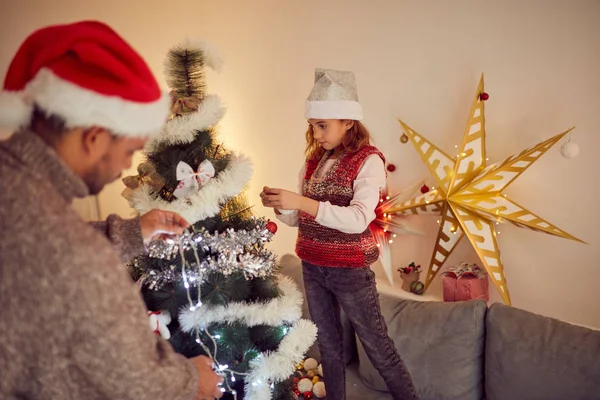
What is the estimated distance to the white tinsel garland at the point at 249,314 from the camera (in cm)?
134

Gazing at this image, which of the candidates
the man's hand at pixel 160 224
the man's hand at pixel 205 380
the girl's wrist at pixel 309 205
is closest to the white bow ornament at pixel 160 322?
the man's hand at pixel 160 224

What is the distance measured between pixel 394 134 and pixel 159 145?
1213mm

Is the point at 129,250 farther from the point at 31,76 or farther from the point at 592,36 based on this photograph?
the point at 592,36

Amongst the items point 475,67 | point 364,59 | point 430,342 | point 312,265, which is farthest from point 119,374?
point 364,59

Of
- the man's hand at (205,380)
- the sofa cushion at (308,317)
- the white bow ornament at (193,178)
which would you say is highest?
the white bow ornament at (193,178)

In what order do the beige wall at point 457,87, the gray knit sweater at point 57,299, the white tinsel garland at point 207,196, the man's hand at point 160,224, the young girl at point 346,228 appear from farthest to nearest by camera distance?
the beige wall at point 457,87
the young girl at point 346,228
the white tinsel garland at point 207,196
the man's hand at point 160,224
the gray knit sweater at point 57,299

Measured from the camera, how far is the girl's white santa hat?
61.1 inches

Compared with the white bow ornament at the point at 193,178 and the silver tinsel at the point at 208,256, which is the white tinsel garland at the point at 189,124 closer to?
the white bow ornament at the point at 193,178

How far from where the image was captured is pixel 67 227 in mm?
711

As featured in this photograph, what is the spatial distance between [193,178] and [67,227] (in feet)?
1.98

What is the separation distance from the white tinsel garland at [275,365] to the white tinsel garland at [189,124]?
0.67 m

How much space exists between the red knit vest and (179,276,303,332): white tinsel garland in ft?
0.63

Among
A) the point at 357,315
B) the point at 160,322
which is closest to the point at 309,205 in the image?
the point at 357,315

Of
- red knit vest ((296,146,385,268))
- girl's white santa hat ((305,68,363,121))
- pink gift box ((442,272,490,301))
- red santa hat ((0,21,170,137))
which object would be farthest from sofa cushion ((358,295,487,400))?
red santa hat ((0,21,170,137))
